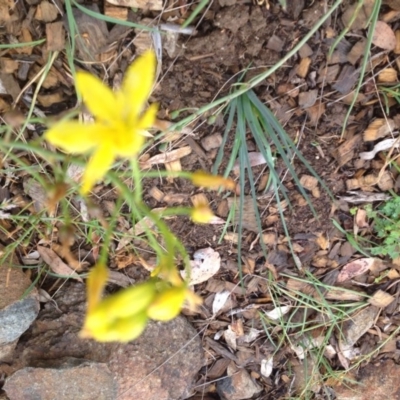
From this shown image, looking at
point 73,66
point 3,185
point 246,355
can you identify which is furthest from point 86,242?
point 246,355

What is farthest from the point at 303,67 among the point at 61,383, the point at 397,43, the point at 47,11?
the point at 61,383

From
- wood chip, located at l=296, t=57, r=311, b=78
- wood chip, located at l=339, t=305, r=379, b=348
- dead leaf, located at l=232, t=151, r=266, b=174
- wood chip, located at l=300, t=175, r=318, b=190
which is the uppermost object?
wood chip, located at l=296, t=57, r=311, b=78

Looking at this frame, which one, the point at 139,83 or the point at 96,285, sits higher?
the point at 139,83

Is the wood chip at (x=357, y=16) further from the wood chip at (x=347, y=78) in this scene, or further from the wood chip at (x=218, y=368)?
the wood chip at (x=218, y=368)

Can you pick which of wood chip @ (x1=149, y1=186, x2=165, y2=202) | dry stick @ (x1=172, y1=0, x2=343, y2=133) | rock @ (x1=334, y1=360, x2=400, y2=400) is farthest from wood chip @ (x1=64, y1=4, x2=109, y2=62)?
rock @ (x1=334, y1=360, x2=400, y2=400)

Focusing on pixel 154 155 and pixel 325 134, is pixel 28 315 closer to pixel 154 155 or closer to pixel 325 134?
pixel 154 155

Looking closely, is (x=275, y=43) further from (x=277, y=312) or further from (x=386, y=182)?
(x=277, y=312)

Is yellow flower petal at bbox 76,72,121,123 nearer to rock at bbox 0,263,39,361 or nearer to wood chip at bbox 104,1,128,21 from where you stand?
wood chip at bbox 104,1,128,21
